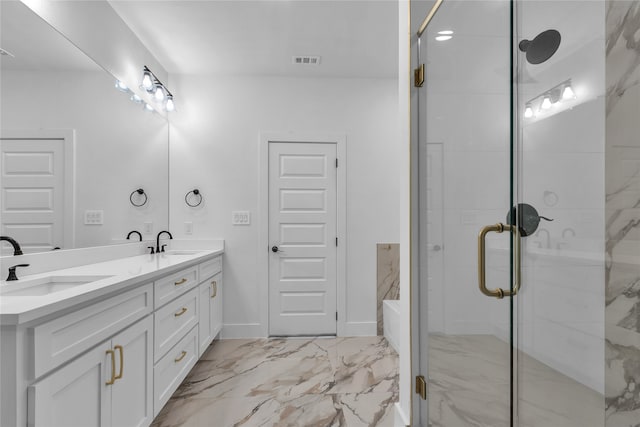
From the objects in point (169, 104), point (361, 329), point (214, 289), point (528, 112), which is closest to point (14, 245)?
point (214, 289)

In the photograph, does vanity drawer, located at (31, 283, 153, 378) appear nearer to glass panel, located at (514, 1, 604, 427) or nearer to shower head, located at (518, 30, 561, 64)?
glass panel, located at (514, 1, 604, 427)

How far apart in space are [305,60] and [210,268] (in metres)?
2.12

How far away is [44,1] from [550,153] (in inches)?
96.5

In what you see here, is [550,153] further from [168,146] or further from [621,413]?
[168,146]

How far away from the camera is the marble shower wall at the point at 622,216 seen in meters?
0.60

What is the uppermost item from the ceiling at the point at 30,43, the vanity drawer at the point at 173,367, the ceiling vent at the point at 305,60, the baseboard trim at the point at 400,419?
the ceiling vent at the point at 305,60

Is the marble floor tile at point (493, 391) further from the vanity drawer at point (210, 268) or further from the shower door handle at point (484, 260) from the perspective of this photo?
the vanity drawer at point (210, 268)

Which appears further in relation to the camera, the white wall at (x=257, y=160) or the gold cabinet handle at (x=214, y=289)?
the white wall at (x=257, y=160)

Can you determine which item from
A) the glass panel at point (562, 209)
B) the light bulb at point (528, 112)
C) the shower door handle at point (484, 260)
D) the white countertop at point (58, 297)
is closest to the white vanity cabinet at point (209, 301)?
the white countertop at point (58, 297)

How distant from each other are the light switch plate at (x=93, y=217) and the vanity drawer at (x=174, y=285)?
2.26ft

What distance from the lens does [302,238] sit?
3.37 metres

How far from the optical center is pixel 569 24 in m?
0.74

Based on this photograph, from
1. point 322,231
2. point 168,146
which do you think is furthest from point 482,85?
point 168,146

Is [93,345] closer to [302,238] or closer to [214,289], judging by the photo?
[214,289]
